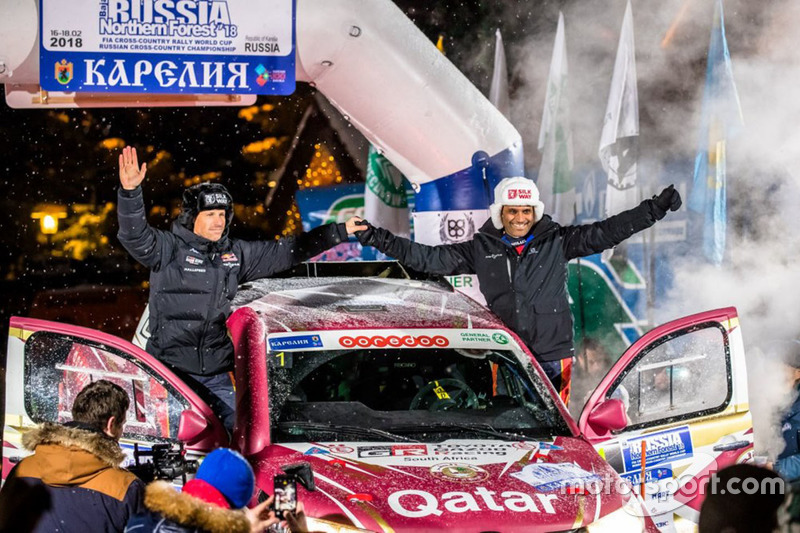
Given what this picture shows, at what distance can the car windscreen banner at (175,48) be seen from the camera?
707 cm

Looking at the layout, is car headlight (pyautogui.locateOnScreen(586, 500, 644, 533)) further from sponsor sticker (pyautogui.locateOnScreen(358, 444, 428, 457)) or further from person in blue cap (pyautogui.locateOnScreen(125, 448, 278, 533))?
person in blue cap (pyautogui.locateOnScreen(125, 448, 278, 533))

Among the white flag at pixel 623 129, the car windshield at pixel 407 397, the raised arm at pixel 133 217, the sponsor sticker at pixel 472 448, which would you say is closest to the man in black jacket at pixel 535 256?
the car windshield at pixel 407 397

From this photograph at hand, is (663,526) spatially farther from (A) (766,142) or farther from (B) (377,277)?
(A) (766,142)

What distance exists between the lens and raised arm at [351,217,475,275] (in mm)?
6012

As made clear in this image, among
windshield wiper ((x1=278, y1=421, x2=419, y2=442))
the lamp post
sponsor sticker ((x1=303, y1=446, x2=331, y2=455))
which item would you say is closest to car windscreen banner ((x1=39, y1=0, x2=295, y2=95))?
windshield wiper ((x1=278, y1=421, x2=419, y2=442))

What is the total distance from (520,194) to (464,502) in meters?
2.50

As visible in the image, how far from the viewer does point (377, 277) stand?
6574 millimetres

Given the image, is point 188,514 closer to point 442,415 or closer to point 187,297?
point 442,415

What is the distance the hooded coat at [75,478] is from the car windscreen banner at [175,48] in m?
4.20

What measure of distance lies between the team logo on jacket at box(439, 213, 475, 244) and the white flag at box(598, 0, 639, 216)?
2052 mm

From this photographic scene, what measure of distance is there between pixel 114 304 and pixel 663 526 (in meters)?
10.8

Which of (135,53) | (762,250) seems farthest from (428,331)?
(762,250)

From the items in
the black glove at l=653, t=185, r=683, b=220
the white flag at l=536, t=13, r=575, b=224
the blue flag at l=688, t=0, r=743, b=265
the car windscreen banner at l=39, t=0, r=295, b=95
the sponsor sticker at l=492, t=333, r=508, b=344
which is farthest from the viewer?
the white flag at l=536, t=13, r=575, b=224

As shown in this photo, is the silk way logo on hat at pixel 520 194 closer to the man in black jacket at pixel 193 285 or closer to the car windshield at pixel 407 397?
the car windshield at pixel 407 397
